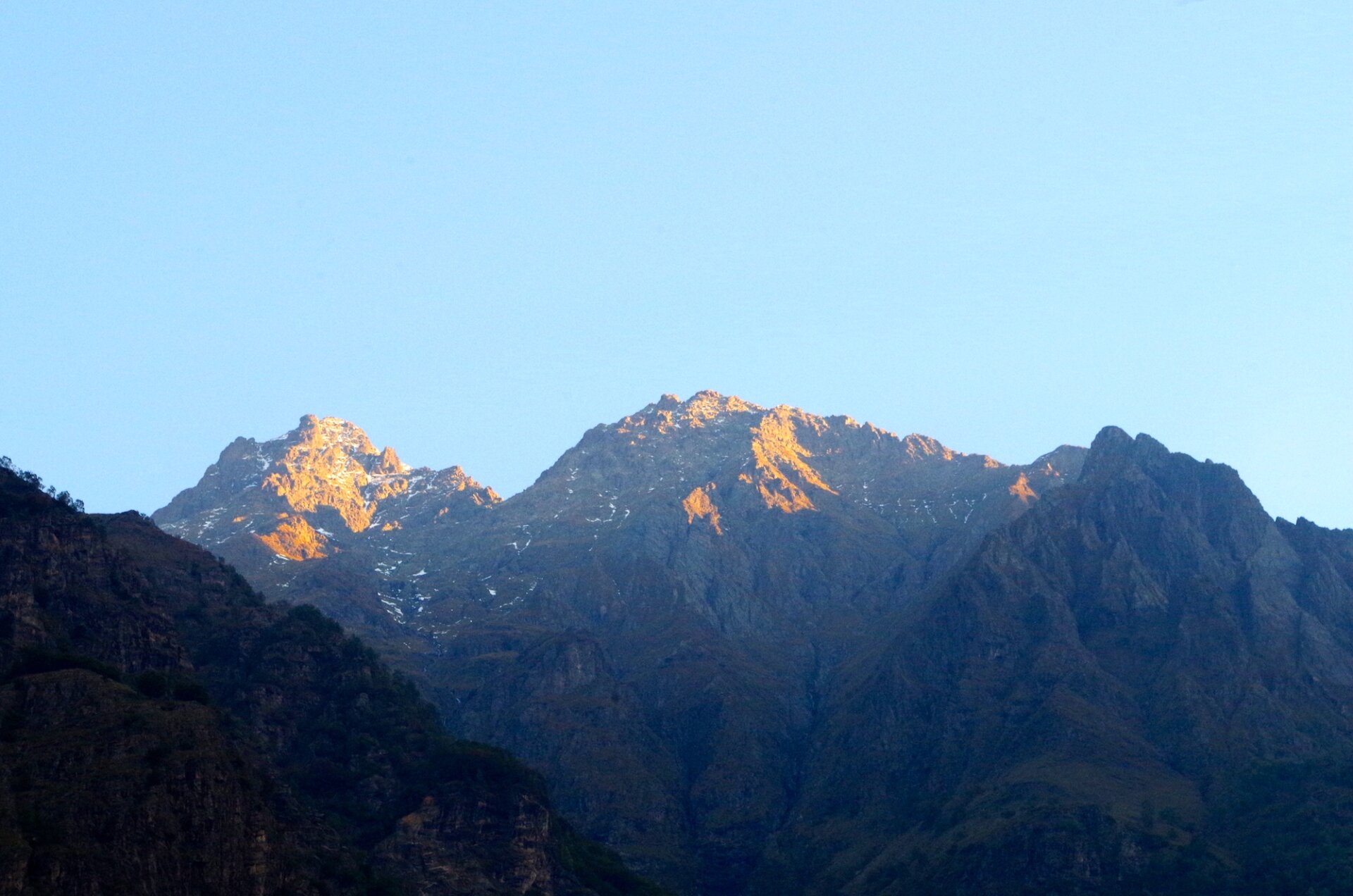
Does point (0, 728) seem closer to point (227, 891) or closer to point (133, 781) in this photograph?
point (133, 781)

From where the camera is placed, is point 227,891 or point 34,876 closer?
point 34,876

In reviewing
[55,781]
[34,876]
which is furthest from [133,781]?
[34,876]

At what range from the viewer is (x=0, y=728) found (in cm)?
19975

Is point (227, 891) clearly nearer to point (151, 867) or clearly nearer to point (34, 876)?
point (151, 867)

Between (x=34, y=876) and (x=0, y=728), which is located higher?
(x=0, y=728)

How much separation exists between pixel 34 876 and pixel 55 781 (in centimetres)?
1731

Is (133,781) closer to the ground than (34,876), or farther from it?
farther from it

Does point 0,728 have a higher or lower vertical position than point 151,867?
higher

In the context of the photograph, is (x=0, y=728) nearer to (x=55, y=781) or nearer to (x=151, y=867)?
(x=55, y=781)

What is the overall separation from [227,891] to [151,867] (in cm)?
1064

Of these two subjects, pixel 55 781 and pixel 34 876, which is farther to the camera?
pixel 55 781

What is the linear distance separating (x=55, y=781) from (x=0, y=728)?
470 inches

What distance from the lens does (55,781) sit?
635 feet

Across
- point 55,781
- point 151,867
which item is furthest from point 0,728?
point 151,867
